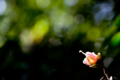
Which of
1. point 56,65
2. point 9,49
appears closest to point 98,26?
point 56,65

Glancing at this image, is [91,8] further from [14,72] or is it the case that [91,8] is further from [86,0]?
[14,72]

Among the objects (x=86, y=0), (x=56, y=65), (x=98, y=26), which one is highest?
(x=86, y=0)

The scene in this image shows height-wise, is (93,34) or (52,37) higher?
(52,37)

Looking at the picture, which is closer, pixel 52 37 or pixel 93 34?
pixel 93 34

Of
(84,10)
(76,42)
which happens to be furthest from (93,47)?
(84,10)

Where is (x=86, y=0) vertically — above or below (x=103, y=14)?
above

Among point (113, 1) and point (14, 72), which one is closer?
point (113, 1)

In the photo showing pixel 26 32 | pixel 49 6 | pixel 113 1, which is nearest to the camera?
pixel 113 1

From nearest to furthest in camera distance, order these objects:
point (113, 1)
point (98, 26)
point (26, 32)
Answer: point (113, 1), point (98, 26), point (26, 32)
